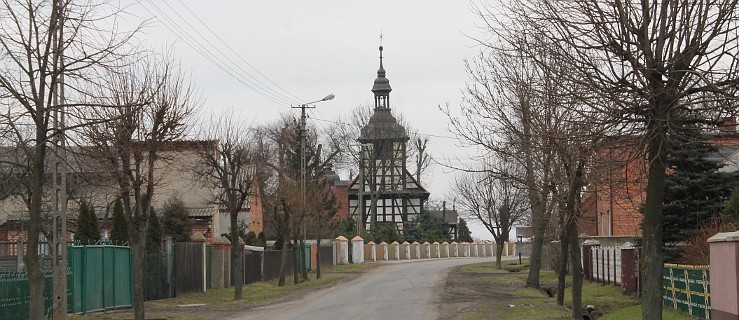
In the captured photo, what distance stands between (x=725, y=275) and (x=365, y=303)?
17.0 m

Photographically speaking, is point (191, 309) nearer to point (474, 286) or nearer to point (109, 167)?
point (109, 167)

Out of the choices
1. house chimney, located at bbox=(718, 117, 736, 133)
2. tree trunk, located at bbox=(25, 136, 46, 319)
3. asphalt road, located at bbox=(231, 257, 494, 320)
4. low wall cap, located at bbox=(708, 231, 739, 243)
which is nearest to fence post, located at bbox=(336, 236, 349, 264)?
asphalt road, located at bbox=(231, 257, 494, 320)

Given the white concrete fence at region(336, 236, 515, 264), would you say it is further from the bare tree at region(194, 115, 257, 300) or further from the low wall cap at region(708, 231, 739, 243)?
the low wall cap at region(708, 231, 739, 243)

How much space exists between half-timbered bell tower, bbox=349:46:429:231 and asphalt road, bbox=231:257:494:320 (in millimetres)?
37810

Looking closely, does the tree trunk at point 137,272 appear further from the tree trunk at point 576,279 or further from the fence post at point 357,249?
the fence post at point 357,249

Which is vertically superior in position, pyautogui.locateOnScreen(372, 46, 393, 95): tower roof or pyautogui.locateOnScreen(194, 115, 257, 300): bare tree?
pyautogui.locateOnScreen(372, 46, 393, 95): tower roof

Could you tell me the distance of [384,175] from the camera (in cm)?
8038

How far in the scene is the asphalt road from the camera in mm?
23172

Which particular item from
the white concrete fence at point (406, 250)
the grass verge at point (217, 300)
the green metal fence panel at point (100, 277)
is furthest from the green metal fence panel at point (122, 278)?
the white concrete fence at point (406, 250)

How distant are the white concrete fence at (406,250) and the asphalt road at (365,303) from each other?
27.1m

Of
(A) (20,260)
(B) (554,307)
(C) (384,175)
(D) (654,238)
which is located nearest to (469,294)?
(B) (554,307)

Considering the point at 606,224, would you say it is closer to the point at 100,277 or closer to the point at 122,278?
the point at 122,278

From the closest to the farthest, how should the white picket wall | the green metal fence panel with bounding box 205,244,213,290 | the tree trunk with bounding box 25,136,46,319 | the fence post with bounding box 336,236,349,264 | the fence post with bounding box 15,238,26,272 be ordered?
the tree trunk with bounding box 25,136,46,319 < the fence post with bounding box 15,238,26,272 < the white picket wall < the green metal fence panel with bounding box 205,244,213,290 < the fence post with bounding box 336,236,349,264

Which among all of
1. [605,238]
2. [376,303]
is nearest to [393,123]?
[605,238]
